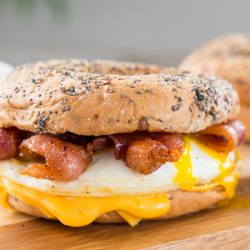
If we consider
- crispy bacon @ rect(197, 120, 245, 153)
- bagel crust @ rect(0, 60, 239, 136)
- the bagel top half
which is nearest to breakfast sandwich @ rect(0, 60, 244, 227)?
bagel crust @ rect(0, 60, 239, 136)

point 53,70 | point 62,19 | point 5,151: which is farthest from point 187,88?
point 62,19

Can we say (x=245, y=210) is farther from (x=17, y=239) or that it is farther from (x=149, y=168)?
(x=17, y=239)

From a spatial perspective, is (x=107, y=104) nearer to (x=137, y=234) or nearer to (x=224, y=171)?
(x=137, y=234)

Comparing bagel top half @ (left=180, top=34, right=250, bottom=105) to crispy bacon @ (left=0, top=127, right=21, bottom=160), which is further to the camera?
bagel top half @ (left=180, top=34, right=250, bottom=105)

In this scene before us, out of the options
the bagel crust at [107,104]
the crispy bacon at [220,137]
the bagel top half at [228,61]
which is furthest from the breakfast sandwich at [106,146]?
the bagel top half at [228,61]

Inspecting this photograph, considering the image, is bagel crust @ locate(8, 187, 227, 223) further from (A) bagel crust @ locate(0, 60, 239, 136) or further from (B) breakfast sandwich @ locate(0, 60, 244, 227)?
(A) bagel crust @ locate(0, 60, 239, 136)

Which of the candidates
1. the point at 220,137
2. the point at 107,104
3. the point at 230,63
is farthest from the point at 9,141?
the point at 230,63
